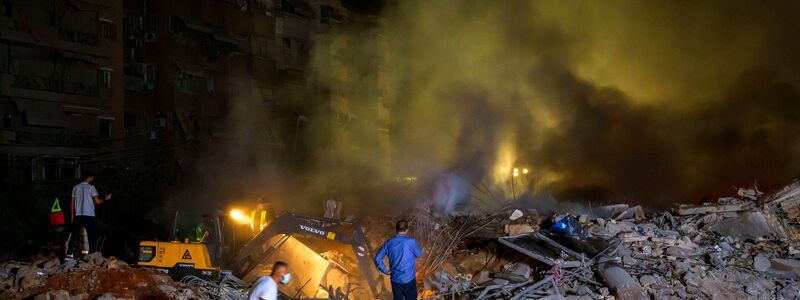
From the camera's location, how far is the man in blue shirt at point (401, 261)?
7.30 m

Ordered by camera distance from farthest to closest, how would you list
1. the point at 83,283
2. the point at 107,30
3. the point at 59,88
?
the point at 107,30
the point at 59,88
the point at 83,283

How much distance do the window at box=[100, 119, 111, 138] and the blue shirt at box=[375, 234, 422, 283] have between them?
70.5ft

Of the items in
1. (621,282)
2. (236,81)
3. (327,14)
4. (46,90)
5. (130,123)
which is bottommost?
(621,282)

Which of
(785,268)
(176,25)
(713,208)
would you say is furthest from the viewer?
(176,25)

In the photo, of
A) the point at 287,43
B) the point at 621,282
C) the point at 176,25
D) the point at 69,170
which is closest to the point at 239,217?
the point at 621,282

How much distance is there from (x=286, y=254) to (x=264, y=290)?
4799 millimetres

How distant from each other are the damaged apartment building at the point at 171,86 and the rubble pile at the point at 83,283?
52.4 feet

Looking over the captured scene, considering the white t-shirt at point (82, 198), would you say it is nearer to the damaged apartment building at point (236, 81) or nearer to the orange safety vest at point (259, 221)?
the orange safety vest at point (259, 221)

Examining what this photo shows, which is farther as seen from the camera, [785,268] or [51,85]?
[51,85]

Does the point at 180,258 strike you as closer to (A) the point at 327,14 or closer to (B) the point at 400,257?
(B) the point at 400,257

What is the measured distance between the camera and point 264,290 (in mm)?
5816

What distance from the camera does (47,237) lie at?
18.5m

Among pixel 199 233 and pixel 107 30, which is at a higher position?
pixel 107 30

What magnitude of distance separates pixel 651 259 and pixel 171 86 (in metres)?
23.3
